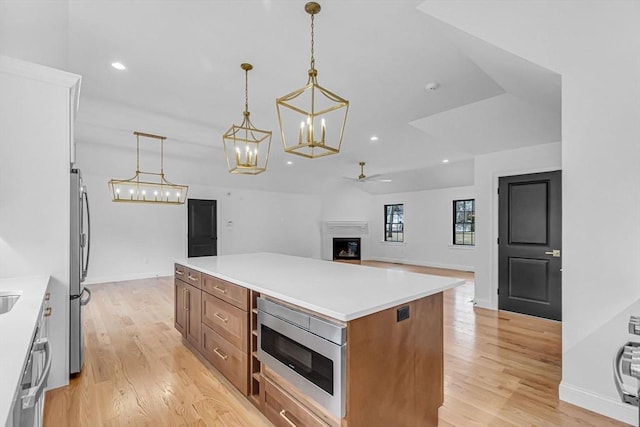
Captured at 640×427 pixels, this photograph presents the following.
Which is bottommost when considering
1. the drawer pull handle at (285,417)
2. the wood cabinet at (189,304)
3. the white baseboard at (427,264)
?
the white baseboard at (427,264)

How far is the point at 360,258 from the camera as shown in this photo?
1064 cm

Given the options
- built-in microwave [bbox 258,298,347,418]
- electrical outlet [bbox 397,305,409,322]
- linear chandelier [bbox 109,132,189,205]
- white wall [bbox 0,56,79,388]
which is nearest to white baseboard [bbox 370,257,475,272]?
linear chandelier [bbox 109,132,189,205]

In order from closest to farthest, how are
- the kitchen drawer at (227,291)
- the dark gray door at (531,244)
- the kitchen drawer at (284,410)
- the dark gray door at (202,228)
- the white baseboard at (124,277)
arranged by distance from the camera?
the kitchen drawer at (284,410)
the kitchen drawer at (227,291)
the dark gray door at (531,244)
the white baseboard at (124,277)
the dark gray door at (202,228)

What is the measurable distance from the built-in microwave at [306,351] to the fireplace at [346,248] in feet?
28.7

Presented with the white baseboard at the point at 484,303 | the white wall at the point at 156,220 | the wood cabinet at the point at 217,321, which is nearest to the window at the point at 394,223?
the white wall at the point at 156,220

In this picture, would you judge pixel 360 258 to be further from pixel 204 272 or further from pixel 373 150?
pixel 204 272

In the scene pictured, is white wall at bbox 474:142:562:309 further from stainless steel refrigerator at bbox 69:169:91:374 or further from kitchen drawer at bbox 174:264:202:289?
stainless steel refrigerator at bbox 69:169:91:374

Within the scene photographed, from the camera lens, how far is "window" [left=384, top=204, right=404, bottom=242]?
1013 cm

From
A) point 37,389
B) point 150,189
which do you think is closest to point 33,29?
point 37,389

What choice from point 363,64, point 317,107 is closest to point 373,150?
point 317,107

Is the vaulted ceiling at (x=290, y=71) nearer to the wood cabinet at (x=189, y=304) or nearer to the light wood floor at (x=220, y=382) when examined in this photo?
the wood cabinet at (x=189, y=304)

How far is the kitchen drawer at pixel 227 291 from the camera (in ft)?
7.11

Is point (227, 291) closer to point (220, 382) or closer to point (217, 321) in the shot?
point (217, 321)

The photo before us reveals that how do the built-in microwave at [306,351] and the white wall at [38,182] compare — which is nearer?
the built-in microwave at [306,351]
